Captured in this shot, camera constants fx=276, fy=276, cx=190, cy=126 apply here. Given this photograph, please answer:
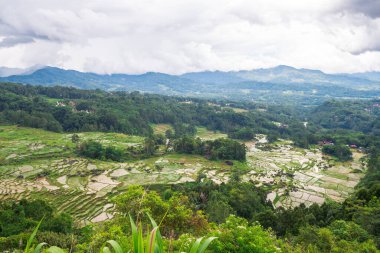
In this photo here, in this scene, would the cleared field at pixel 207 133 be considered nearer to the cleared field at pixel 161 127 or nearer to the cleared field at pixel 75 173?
the cleared field at pixel 161 127

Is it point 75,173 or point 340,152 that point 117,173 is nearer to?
point 75,173

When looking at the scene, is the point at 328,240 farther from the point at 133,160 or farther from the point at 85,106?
the point at 85,106

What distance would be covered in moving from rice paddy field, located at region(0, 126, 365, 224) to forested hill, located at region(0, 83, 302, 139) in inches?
402

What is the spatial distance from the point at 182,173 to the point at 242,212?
1500cm

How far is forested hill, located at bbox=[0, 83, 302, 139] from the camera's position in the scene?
66.2 meters

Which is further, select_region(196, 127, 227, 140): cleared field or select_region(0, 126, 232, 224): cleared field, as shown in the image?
select_region(196, 127, 227, 140): cleared field

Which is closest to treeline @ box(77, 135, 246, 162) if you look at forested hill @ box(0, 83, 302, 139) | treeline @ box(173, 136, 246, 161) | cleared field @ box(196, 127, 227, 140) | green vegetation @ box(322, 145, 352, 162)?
treeline @ box(173, 136, 246, 161)

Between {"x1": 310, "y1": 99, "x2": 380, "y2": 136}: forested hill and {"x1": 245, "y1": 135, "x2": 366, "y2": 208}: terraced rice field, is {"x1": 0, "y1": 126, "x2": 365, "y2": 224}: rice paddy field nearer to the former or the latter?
{"x1": 245, "y1": 135, "x2": 366, "y2": 208}: terraced rice field


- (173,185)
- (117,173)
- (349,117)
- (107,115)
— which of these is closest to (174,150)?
(117,173)

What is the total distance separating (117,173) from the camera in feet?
125

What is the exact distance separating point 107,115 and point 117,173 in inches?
1430

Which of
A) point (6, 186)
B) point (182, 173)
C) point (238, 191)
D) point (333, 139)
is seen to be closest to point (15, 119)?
point (6, 186)

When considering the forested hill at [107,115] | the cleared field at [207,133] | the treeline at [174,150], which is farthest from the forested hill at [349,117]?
the treeline at [174,150]

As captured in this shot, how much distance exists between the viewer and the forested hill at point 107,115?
66188 millimetres
